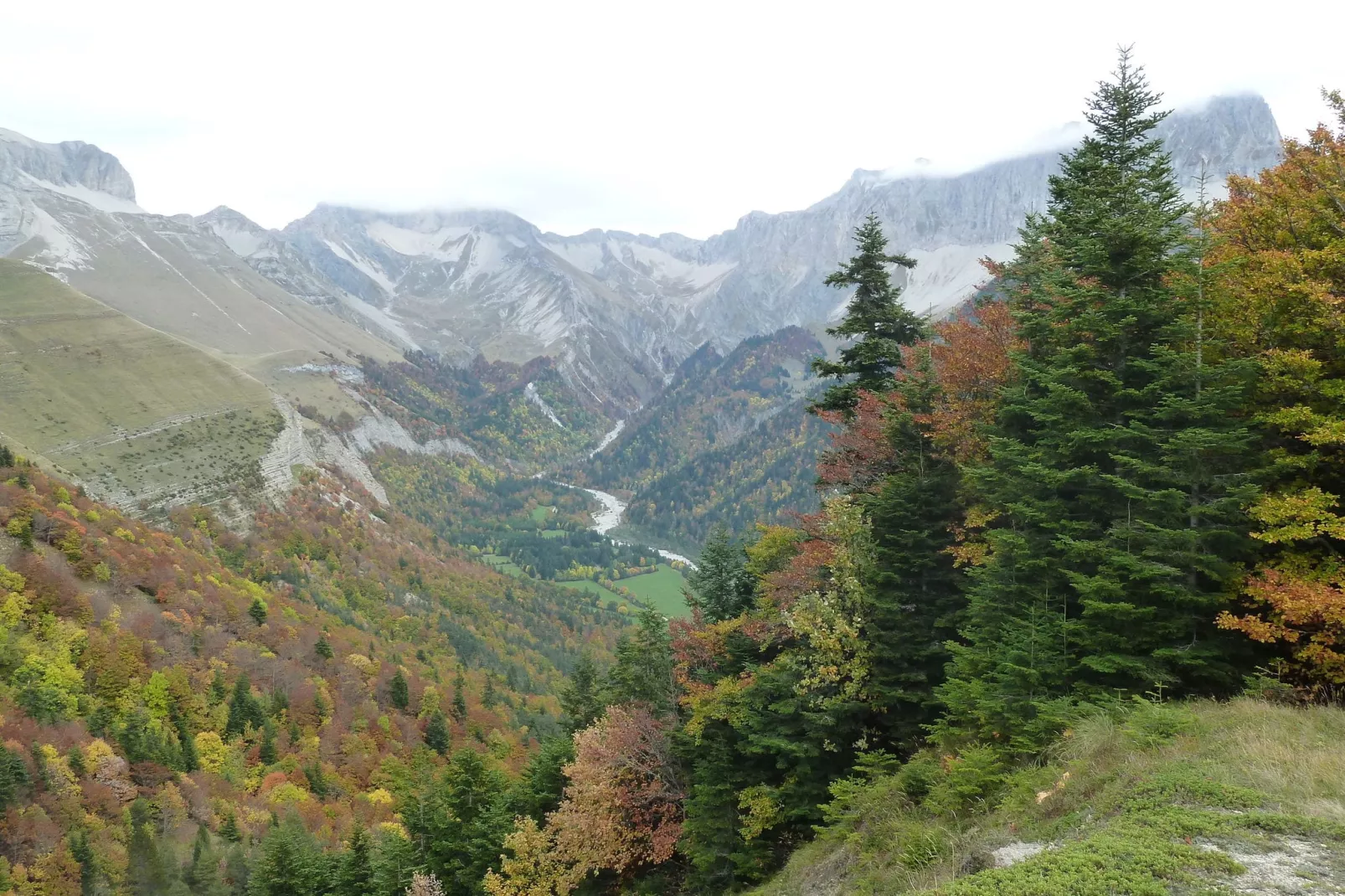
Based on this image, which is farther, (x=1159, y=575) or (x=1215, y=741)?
(x=1159, y=575)

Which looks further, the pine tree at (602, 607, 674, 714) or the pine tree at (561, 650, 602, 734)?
the pine tree at (561, 650, 602, 734)

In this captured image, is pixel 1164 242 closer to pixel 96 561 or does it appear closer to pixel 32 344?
pixel 96 561

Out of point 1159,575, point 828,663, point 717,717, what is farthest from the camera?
point 717,717

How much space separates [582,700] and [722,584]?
902 inches

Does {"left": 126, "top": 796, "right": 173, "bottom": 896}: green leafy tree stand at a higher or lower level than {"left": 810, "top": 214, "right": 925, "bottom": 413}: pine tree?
lower

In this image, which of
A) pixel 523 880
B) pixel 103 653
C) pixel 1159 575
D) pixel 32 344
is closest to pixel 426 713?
pixel 103 653

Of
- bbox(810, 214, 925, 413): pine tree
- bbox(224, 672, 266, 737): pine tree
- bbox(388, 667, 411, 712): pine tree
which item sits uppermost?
bbox(810, 214, 925, 413): pine tree

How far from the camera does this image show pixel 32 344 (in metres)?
128

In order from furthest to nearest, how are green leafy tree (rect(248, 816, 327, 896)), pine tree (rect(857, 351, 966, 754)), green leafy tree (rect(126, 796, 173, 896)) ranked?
green leafy tree (rect(126, 796, 173, 896)), green leafy tree (rect(248, 816, 327, 896)), pine tree (rect(857, 351, 966, 754))

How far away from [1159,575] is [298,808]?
7309 cm

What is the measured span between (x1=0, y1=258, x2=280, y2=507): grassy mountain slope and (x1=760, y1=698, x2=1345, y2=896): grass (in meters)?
123

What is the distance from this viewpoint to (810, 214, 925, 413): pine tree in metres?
31.4

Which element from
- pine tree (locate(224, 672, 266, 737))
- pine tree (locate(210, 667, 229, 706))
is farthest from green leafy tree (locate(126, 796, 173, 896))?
pine tree (locate(210, 667, 229, 706))

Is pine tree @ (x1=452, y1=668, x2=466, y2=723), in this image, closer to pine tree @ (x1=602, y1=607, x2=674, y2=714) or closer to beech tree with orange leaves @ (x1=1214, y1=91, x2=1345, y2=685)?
pine tree @ (x1=602, y1=607, x2=674, y2=714)
